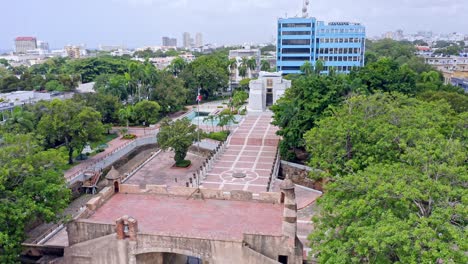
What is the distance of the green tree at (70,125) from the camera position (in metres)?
37.5

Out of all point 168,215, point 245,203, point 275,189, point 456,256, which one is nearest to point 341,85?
point 275,189

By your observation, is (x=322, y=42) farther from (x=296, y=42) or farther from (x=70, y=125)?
(x=70, y=125)

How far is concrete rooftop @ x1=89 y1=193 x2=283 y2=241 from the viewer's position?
59.8 feet

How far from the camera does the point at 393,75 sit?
43969 millimetres

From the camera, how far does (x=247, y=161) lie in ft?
126

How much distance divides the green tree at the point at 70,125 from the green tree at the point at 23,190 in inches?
626

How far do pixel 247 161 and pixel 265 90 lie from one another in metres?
26.7

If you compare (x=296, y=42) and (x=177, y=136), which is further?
(x=296, y=42)

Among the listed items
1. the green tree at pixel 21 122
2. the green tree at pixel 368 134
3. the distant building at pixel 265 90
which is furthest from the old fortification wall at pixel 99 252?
the distant building at pixel 265 90

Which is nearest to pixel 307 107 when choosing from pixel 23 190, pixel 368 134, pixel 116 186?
pixel 368 134

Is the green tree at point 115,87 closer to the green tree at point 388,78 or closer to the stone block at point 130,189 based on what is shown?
the green tree at point 388,78

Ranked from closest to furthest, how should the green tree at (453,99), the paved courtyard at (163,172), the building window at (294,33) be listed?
the paved courtyard at (163,172) < the green tree at (453,99) < the building window at (294,33)

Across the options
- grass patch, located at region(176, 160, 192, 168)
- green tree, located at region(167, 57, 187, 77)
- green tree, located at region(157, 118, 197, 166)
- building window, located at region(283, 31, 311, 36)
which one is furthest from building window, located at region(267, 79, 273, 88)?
grass patch, located at region(176, 160, 192, 168)

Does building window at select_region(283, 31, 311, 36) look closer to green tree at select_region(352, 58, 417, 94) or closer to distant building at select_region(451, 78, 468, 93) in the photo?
distant building at select_region(451, 78, 468, 93)
